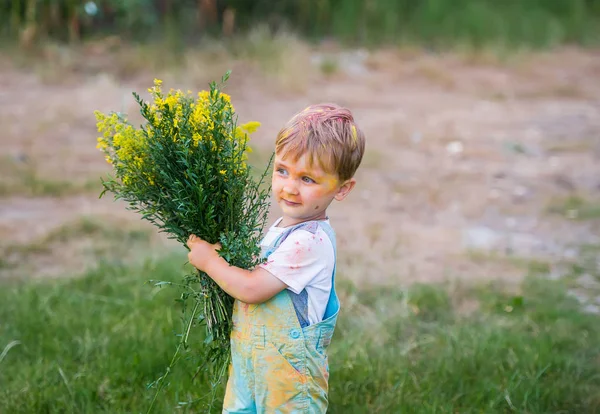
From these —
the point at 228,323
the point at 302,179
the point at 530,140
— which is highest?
the point at 302,179

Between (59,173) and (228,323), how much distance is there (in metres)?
4.64

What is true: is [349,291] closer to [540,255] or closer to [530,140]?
[540,255]

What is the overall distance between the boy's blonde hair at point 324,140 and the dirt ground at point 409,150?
2388 mm

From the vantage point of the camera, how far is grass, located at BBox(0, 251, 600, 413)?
10.5 ft

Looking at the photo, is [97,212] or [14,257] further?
[97,212]

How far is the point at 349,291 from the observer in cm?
446

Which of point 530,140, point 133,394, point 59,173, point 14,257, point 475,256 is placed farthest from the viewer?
point 530,140

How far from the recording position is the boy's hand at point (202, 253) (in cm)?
235

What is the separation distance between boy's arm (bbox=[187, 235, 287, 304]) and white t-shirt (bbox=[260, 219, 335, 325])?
3 centimetres

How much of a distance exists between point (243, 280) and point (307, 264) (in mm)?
200

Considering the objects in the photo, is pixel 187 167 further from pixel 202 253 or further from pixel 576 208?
pixel 576 208

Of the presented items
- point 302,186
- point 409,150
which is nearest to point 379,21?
point 409,150

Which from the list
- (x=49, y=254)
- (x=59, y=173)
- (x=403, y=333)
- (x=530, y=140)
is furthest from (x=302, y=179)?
(x=530, y=140)

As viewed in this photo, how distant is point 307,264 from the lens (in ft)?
7.52
